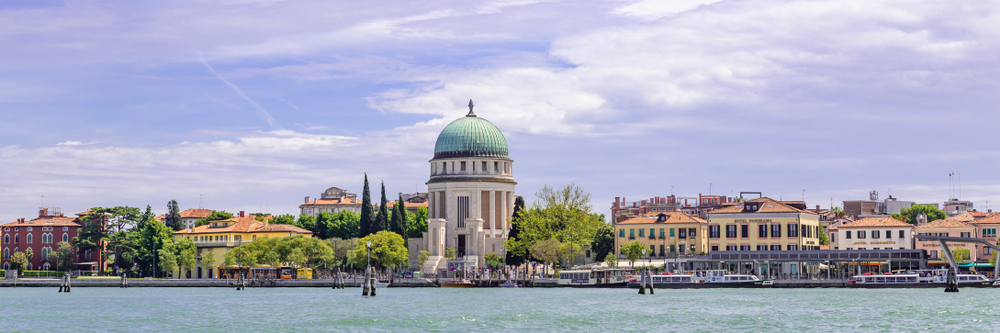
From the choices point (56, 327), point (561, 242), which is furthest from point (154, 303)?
point (561, 242)

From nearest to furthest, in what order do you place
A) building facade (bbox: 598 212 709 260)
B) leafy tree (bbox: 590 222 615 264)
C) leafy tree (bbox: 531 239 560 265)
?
leafy tree (bbox: 531 239 560 265) → building facade (bbox: 598 212 709 260) → leafy tree (bbox: 590 222 615 264)

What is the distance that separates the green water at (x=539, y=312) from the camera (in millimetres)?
48344

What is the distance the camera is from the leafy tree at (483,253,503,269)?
356 feet

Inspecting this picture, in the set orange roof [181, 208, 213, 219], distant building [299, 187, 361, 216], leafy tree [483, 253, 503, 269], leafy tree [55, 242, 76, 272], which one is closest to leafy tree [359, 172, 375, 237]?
leafy tree [483, 253, 503, 269]

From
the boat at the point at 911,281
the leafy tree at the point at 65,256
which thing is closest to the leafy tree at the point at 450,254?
the leafy tree at the point at 65,256

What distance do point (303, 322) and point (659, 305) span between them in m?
19.3

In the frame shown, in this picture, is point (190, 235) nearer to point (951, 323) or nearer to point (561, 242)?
point (561, 242)

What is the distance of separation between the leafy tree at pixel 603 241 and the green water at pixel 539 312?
30863mm

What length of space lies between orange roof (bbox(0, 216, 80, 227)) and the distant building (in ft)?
156

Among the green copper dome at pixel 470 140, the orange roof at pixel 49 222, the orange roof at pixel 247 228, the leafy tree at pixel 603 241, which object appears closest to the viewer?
the leafy tree at pixel 603 241

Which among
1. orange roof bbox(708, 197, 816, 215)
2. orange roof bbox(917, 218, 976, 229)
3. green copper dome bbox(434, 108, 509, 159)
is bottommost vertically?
orange roof bbox(917, 218, 976, 229)

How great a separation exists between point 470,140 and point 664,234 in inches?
964

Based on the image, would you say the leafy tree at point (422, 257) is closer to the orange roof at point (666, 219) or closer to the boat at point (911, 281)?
the orange roof at point (666, 219)

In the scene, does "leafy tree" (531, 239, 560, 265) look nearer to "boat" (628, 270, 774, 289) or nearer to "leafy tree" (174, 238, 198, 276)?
"boat" (628, 270, 774, 289)
